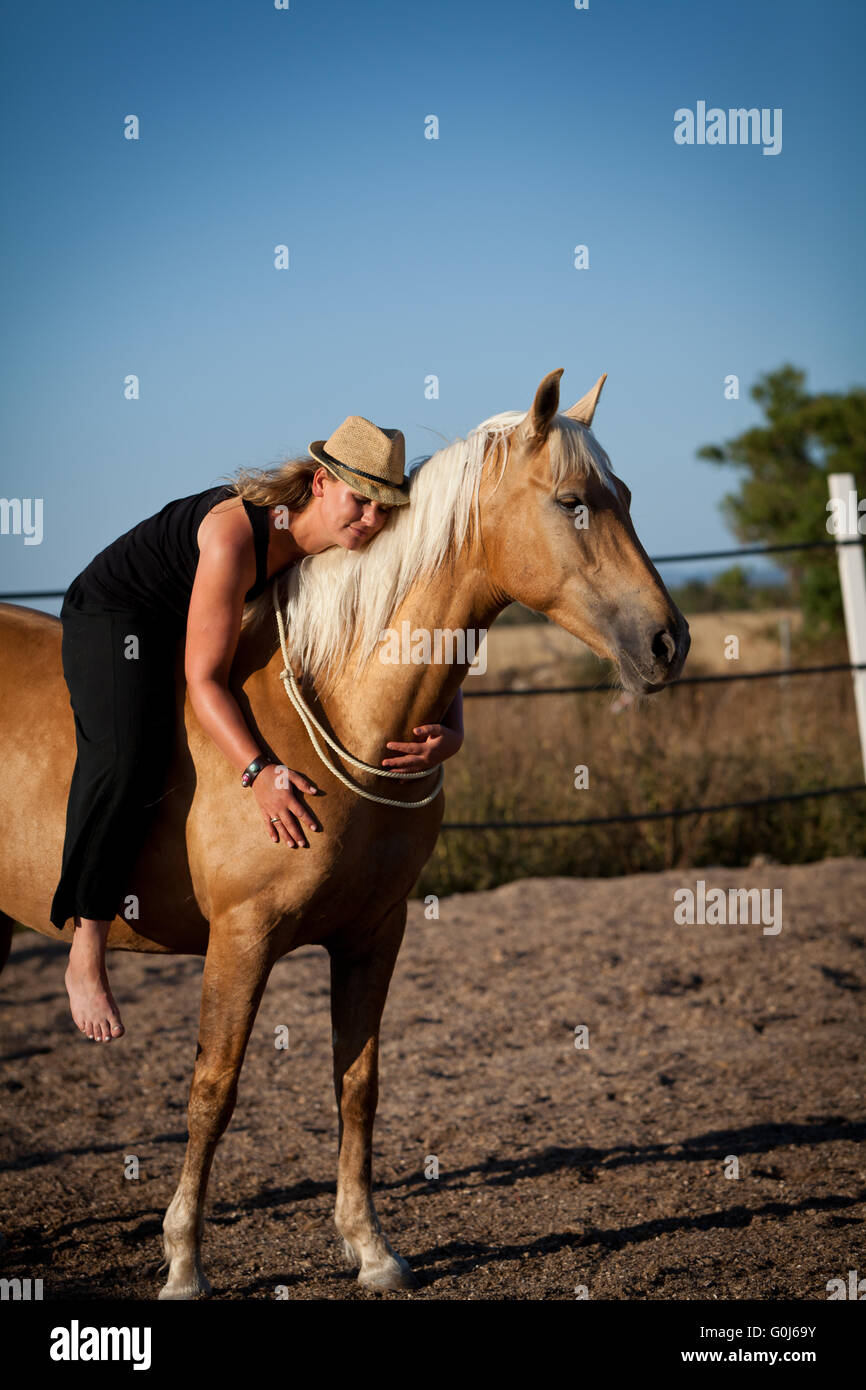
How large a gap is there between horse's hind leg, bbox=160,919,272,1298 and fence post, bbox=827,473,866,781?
18.3 feet

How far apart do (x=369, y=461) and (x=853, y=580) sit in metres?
5.54

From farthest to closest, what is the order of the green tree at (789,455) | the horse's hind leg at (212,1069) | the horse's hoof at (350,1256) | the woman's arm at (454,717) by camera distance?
the green tree at (789,455), the horse's hoof at (350,1256), the woman's arm at (454,717), the horse's hind leg at (212,1069)

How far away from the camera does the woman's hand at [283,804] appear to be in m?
2.41

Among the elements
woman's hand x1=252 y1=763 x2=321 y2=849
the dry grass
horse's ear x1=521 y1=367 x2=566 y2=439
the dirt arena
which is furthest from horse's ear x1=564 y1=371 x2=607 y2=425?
the dry grass

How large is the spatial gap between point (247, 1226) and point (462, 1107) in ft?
3.93

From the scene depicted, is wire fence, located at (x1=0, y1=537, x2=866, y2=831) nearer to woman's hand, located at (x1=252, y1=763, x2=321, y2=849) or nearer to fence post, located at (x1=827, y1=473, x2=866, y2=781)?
fence post, located at (x1=827, y1=473, x2=866, y2=781)

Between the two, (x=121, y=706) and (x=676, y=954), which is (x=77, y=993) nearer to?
(x=121, y=706)

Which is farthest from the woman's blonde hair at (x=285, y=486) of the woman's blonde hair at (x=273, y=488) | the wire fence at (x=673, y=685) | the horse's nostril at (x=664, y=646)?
the wire fence at (x=673, y=685)

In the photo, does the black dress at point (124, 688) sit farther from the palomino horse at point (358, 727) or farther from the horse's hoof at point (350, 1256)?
the horse's hoof at point (350, 1256)

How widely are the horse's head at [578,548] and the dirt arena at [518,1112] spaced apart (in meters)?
1.66

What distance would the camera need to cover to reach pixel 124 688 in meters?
2.56

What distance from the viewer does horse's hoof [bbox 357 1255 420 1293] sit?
2.75 metres

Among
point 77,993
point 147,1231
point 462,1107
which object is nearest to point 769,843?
point 462,1107

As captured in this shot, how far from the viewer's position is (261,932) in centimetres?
247
